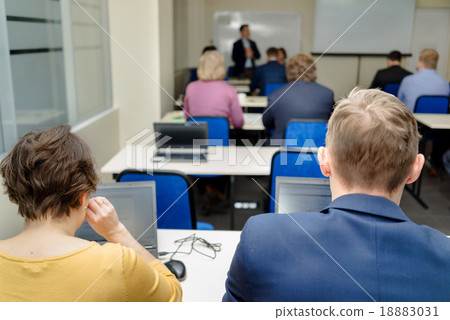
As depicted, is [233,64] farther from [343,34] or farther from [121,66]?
[121,66]

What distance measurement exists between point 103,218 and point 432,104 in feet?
14.9

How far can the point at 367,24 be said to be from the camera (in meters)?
8.38

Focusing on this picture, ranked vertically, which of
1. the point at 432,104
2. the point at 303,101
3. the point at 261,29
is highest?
the point at 261,29

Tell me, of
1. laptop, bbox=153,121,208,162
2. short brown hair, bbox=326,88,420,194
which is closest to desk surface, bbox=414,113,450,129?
laptop, bbox=153,121,208,162

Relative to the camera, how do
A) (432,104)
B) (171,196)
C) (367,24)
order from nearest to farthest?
(171,196)
(432,104)
(367,24)

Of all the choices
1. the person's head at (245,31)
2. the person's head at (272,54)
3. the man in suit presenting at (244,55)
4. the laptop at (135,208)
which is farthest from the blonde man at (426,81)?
the laptop at (135,208)

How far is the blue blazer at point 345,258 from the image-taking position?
0.80 meters

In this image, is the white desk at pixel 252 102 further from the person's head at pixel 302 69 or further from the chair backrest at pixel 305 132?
the chair backrest at pixel 305 132

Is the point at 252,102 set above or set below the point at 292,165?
above

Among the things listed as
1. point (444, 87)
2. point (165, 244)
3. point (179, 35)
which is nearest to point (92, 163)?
point (165, 244)

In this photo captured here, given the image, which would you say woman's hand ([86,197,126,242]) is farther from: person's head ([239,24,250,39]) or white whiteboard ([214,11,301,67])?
white whiteboard ([214,11,301,67])

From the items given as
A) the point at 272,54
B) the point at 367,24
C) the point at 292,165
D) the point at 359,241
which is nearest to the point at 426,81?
the point at 272,54

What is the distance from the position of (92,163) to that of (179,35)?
234 inches

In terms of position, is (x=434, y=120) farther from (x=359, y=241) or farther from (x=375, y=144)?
(x=359, y=241)
